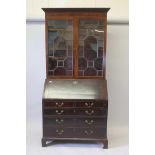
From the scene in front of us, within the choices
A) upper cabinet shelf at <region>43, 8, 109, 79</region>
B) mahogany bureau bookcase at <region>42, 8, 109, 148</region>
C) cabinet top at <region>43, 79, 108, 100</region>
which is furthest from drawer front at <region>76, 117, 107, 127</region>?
upper cabinet shelf at <region>43, 8, 109, 79</region>

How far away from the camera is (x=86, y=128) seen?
319cm

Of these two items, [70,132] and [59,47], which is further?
[59,47]

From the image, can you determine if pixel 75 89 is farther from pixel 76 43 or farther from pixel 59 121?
pixel 76 43

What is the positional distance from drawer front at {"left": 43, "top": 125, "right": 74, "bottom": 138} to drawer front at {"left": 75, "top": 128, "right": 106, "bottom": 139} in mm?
94

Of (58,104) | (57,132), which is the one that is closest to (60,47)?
(58,104)

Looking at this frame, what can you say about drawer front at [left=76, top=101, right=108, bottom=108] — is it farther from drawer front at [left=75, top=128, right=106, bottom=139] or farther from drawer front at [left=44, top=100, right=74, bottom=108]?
drawer front at [left=75, top=128, right=106, bottom=139]

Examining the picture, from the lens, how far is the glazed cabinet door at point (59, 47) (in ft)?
10.8

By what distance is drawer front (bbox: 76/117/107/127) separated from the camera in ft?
10.4

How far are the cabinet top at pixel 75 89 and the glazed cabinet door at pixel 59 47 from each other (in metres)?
0.12

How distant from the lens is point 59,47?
3.33m

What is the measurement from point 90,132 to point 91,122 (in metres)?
0.14
